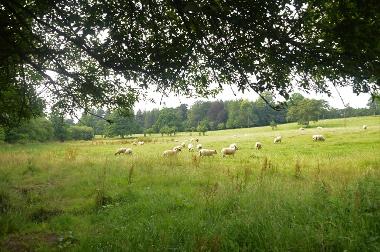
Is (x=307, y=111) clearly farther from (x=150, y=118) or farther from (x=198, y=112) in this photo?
(x=150, y=118)

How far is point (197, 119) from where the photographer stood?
370ft

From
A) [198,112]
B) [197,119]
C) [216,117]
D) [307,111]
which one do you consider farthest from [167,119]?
[307,111]

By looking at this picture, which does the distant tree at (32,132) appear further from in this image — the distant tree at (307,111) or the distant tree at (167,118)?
the distant tree at (307,111)

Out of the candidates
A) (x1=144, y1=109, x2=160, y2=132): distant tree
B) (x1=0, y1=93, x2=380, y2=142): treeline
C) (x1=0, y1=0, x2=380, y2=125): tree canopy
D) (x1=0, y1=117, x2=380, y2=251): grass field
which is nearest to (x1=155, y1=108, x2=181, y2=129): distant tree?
(x1=0, y1=93, x2=380, y2=142): treeline

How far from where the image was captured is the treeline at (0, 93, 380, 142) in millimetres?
69194

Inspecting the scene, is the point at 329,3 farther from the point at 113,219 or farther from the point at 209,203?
the point at 113,219

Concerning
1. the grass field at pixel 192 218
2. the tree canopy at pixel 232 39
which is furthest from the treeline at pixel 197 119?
the tree canopy at pixel 232 39

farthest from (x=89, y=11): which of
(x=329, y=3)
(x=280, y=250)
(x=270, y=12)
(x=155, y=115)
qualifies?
(x=155, y=115)

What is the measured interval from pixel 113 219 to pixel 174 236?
7.36 feet

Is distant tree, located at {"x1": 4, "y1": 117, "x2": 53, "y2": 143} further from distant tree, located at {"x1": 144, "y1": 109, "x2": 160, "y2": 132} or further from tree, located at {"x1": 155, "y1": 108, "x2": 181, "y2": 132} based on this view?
distant tree, located at {"x1": 144, "y1": 109, "x2": 160, "y2": 132}

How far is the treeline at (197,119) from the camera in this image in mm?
69194

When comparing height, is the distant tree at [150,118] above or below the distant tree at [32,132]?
above

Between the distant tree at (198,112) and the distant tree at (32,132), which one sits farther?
the distant tree at (198,112)

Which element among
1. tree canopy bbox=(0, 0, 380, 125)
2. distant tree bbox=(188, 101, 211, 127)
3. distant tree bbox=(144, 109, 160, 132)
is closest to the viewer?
tree canopy bbox=(0, 0, 380, 125)
